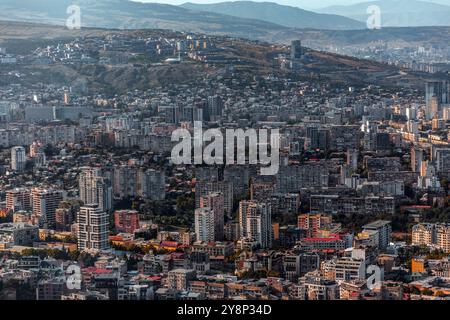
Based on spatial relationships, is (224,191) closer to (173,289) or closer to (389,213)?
(389,213)

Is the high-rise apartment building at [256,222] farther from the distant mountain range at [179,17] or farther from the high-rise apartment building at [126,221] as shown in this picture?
the distant mountain range at [179,17]

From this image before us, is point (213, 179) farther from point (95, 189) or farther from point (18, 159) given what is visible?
point (18, 159)

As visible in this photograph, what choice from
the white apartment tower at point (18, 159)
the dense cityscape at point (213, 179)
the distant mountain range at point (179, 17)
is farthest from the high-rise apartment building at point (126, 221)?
the distant mountain range at point (179, 17)

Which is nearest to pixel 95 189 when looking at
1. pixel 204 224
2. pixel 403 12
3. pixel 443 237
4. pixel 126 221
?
pixel 126 221

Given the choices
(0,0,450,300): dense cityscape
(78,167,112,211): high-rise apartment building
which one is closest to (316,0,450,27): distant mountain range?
(0,0,450,300): dense cityscape
